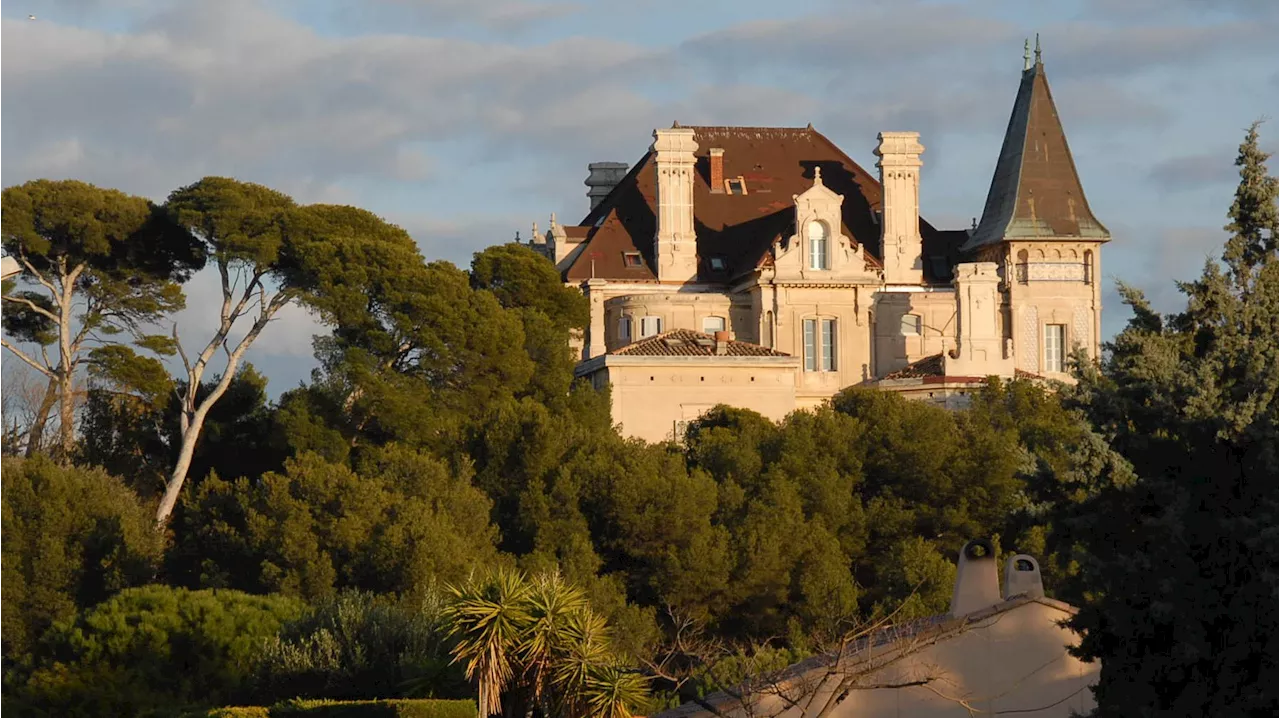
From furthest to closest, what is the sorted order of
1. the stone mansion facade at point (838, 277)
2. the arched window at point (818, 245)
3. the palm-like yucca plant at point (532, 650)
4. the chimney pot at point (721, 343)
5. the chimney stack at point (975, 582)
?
the arched window at point (818, 245) < the stone mansion facade at point (838, 277) < the chimney pot at point (721, 343) < the palm-like yucca plant at point (532, 650) < the chimney stack at point (975, 582)

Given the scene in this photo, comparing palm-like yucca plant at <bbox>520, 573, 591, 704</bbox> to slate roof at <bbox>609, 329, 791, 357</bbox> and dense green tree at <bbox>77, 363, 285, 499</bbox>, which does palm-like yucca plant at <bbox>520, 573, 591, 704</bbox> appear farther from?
slate roof at <bbox>609, 329, 791, 357</bbox>

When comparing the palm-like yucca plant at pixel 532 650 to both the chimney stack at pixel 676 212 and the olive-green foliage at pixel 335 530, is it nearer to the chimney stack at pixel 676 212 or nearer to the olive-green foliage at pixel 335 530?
the olive-green foliage at pixel 335 530

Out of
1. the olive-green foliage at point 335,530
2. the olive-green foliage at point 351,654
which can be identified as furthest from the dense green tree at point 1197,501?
the olive-green foliage at point 335,530

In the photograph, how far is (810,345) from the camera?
243 ft

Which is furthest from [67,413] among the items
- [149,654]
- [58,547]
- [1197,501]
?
[1197,501]

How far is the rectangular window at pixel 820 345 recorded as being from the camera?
73.7 metres

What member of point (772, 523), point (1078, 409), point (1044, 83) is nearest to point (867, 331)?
point (1044, 83)

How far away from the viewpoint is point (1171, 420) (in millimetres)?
22641

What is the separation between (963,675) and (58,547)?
31708 mm

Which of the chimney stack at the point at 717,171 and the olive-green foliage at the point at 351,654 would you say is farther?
the chimney stack at the point at 717,171

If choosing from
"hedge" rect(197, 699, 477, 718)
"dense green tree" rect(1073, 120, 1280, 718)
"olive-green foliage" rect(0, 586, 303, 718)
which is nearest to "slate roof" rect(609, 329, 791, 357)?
"olive-green foliage" rect(0, 586, 303, 718)

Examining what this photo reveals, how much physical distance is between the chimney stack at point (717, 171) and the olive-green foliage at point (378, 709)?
166 ft

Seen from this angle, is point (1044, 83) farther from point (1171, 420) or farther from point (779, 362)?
point (1171, 420)

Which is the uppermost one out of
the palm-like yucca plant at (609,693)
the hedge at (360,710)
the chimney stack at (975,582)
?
the chimney stack at (975,582)
